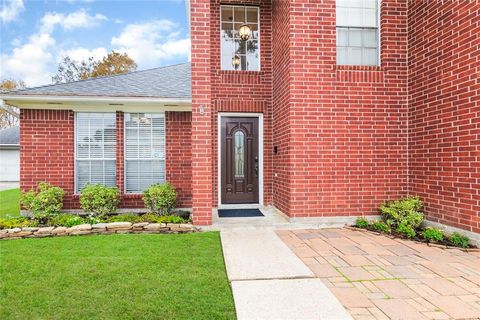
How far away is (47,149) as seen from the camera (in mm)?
7059

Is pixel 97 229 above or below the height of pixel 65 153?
below

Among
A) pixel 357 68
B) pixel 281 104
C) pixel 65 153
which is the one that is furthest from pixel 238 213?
pixel 65 153

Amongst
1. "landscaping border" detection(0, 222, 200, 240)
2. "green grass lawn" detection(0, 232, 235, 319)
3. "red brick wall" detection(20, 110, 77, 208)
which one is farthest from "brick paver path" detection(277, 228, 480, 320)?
"red brick wall" detection(20, 110, 77, 208)

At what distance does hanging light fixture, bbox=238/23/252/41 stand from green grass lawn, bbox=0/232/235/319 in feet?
16.6

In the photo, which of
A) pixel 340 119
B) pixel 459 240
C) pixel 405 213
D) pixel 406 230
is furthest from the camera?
pixel 340 119

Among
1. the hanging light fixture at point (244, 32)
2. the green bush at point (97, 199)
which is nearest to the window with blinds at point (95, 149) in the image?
the green bush at point (97, 199)

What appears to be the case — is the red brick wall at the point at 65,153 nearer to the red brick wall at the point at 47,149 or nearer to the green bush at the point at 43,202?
the red brick wall at the point at 47,149

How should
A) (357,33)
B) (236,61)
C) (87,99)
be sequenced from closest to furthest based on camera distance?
(357,33), (87,99), (236,61)

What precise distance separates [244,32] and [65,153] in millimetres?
5085

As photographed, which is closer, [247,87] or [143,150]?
[143,150]

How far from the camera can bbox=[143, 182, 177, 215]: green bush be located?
661 cm

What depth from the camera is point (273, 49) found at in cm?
752

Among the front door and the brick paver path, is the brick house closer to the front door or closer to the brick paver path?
the front door

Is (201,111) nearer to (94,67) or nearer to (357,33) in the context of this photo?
(357,33)
